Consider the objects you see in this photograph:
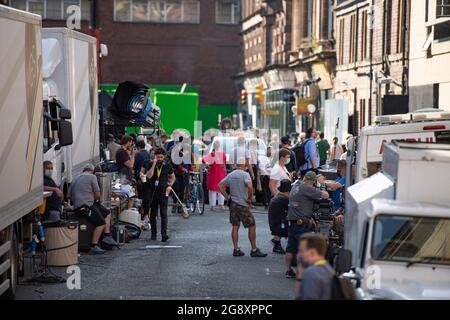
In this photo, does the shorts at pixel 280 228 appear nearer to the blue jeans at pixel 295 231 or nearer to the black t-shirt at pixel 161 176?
the blue jeans at pixel 295 231

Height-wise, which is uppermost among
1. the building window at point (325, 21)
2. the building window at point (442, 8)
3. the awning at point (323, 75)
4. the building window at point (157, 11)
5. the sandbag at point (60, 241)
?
the building window at point (157, 11)

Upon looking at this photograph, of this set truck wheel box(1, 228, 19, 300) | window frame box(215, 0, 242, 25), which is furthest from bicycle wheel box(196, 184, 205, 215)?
window frame box(215, 0, 242, 25)

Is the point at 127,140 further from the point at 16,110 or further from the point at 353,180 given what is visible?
the point at 16,110

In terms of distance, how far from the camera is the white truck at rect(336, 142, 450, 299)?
37.9 feet

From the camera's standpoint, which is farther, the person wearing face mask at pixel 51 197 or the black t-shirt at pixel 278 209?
the black t-shirt at pixel 278 209

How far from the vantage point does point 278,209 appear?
20.2 meters

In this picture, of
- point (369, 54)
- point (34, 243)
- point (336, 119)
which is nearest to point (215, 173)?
point (34, 243)

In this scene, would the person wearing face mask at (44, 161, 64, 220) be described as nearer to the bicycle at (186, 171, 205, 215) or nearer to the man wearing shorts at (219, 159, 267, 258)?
the man wearing shorts at (219, 159, 267, 258)

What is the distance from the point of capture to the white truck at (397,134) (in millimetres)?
17422

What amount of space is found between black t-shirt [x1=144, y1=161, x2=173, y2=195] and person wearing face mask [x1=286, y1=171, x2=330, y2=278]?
554 centimetres

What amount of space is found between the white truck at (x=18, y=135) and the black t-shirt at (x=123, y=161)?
9.00 metres

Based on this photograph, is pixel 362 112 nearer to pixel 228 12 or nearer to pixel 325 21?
pixel 325 21

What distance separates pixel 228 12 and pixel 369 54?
42.7 meters

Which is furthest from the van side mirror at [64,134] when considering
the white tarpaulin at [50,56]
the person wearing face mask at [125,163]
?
the person wearing face mask at [125,163]
